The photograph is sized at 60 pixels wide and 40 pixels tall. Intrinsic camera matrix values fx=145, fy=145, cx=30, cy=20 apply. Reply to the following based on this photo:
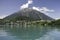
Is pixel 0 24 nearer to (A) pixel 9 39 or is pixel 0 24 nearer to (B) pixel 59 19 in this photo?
(B) pixel 59 19

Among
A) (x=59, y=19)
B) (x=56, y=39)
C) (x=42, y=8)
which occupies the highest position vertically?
(x=42, y=8)

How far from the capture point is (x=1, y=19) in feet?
53.1

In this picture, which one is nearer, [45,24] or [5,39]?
[5,39]

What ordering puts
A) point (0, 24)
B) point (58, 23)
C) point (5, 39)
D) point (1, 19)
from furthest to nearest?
point (58, 23) → point (0, 24) → point (1, 19) → point (5, 39)

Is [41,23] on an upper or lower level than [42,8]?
lower

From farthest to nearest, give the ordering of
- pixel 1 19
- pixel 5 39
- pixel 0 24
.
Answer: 1. pixel 0 24
2. pixel 1 19
3. pixel 5 39

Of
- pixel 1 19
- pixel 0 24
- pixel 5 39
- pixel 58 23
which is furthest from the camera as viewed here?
pixel 58 23

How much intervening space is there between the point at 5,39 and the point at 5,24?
34.9 ft

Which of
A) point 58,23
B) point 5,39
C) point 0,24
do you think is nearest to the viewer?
point 5,39

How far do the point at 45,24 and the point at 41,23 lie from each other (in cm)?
62

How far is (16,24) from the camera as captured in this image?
1909 cm

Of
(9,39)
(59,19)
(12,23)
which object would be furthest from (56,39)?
(12,23)

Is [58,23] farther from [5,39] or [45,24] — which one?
[5,39]

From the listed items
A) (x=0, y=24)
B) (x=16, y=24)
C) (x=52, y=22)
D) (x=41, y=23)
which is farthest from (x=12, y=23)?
(x=52, y=22)
